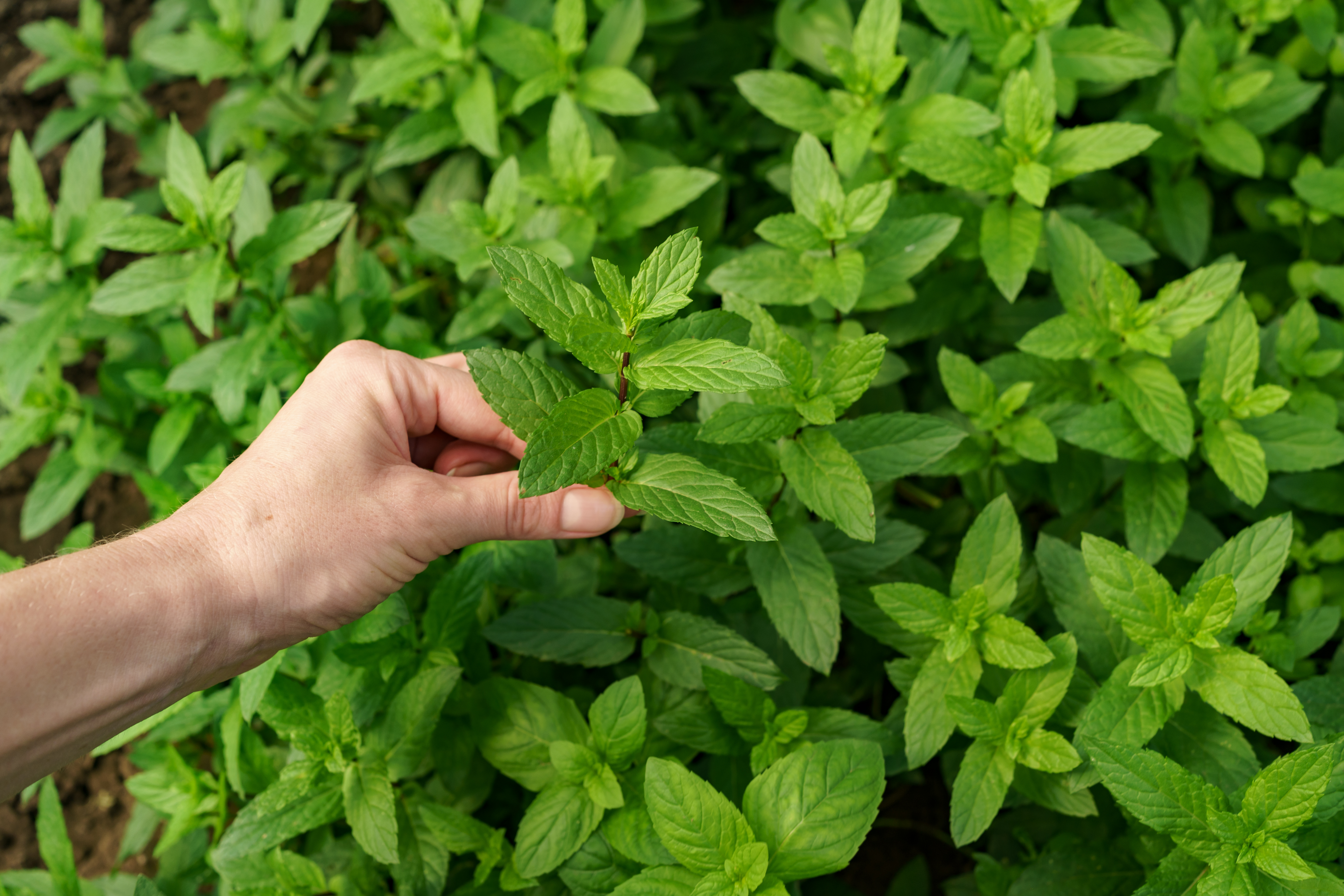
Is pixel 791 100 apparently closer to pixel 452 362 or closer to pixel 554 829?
pixel 452 362

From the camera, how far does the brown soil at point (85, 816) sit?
3498mm

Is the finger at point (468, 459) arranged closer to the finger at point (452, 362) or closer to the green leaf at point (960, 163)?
the finger at point (452, 362)

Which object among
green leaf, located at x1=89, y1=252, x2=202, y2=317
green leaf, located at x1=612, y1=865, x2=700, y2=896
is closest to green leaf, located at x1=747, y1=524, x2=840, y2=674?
green leaf, located at x1=612, y1=865, x2=700, y2=896

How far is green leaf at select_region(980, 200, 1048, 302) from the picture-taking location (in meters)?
2.54

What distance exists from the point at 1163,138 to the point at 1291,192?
30.8 inches

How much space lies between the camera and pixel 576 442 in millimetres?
1653

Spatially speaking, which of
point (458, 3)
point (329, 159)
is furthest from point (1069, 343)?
point (329, 159)

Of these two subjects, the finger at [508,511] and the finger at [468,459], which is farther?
the finger at [468,459]

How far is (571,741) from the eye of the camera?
2.32 meters

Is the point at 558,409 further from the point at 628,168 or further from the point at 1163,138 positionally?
the point at 1163,138

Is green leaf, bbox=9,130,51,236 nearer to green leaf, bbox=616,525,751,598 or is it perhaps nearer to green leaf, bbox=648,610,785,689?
green leaf, bbox=616,525,751,598

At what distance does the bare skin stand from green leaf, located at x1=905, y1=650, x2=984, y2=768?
0.89 metres

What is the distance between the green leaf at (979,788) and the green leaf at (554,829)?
877mm

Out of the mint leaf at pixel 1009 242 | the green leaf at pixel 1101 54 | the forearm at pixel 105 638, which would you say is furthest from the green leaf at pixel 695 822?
the green leaf at pixel 1101 54
